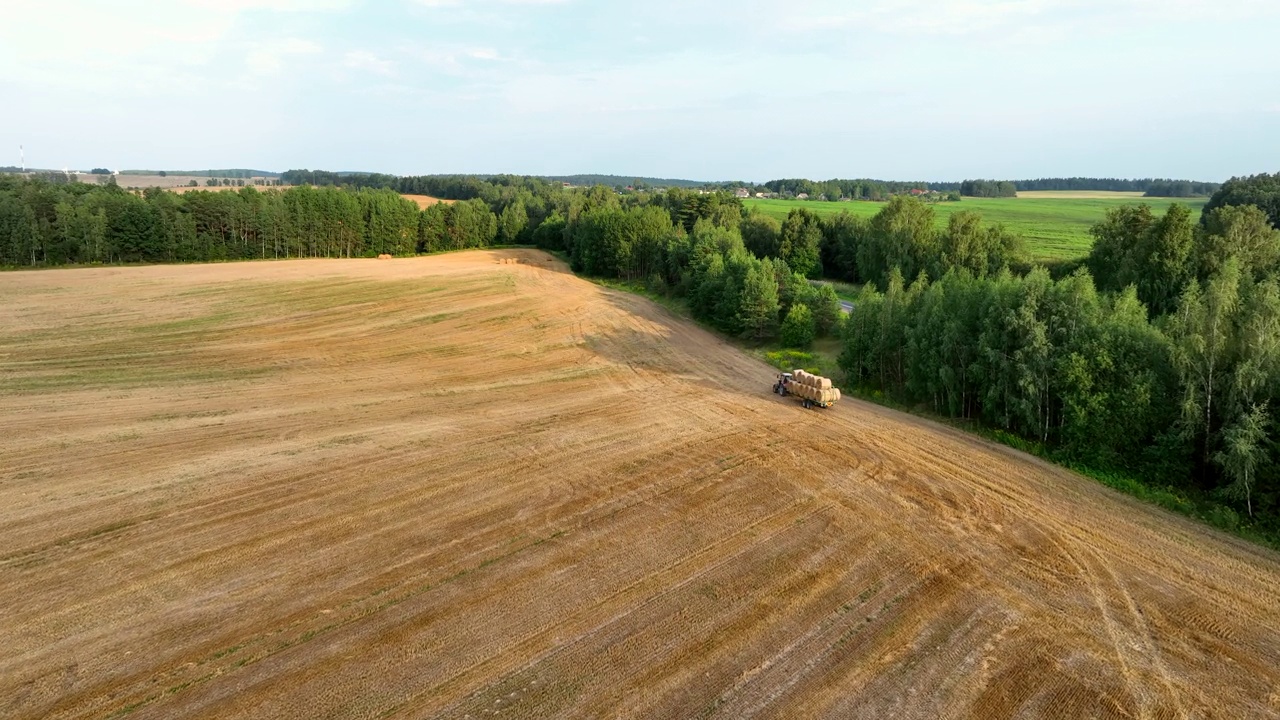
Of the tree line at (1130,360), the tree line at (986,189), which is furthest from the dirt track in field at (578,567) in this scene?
the tree line at (986,189)

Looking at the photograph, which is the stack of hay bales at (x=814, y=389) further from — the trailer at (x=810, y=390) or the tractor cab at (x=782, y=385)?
the tractor cab at (x=782, y=385)

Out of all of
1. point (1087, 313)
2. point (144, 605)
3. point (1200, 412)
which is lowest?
point (144, 605)

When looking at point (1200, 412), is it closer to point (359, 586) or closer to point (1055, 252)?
point (359, 586)

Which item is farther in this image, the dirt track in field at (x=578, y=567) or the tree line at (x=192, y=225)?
the tree line at (x=192, y=225)

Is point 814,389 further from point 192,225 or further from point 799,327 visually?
point 192,225

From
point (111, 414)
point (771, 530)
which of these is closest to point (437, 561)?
point (771, 530)

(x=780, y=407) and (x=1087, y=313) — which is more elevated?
(x=1087, y=313)

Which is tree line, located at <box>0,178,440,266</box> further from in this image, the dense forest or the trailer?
the trailer
